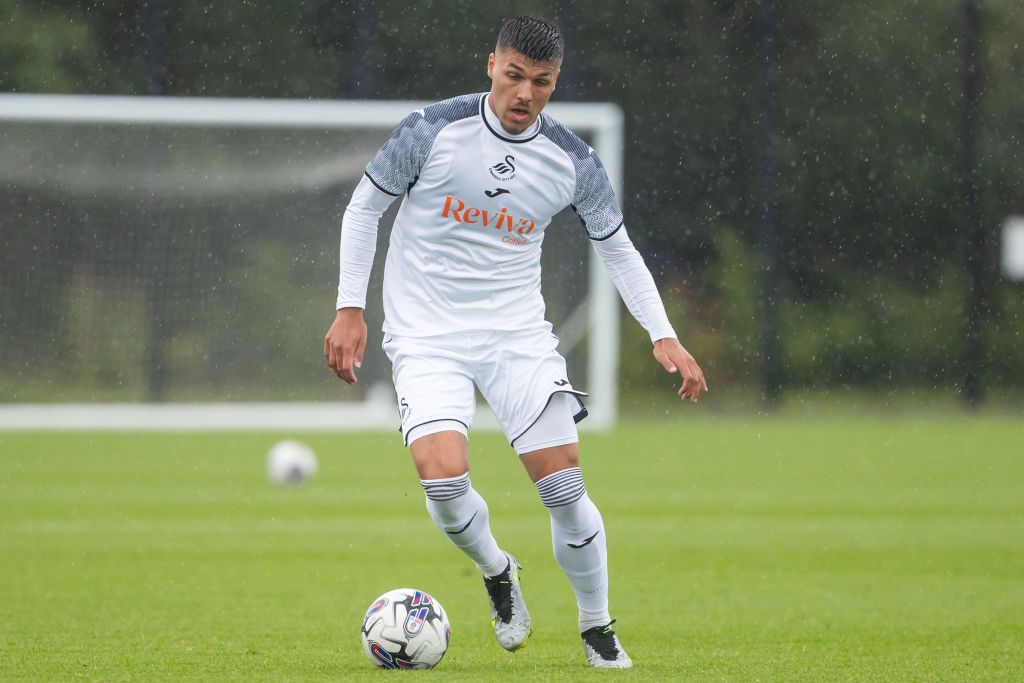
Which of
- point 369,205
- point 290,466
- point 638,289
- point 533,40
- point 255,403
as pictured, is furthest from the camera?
point 255,403

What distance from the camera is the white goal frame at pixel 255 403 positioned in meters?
15.2

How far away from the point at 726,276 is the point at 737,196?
1.07 metres

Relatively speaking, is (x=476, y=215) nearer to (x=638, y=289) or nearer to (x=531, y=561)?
(x=638, y=289)

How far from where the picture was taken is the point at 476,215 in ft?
18.0

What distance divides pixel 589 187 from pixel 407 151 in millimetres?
657

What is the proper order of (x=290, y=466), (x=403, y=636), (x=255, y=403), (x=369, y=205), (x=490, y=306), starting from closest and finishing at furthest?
(x=403, y=636) < (x=369, y=205) < (x=490, y=306) < (x=290, y=466) < (x=255, y=403)

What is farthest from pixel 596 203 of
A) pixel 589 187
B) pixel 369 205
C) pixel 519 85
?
pixel 369 205

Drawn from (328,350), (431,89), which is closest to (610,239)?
(328,350)

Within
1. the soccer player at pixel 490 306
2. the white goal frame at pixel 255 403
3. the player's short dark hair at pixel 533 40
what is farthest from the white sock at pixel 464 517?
the white goal frame at pixel 255 403

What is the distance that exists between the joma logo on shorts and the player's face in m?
0.29

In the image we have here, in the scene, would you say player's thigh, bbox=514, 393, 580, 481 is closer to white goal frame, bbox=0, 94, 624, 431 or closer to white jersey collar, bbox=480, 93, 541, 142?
white jersey collar, bbox=480, 93, 541, 142

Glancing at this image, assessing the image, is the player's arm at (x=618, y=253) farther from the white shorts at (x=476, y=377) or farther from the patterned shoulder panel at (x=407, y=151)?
the patterned shoulder panel at (x=407, y=151)

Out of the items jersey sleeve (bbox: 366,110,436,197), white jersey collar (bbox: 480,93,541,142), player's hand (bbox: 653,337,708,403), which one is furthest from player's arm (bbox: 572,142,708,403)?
jersey sleeve (bbox: 366,110,436,197)

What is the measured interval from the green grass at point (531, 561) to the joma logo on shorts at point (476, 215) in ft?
4.90
